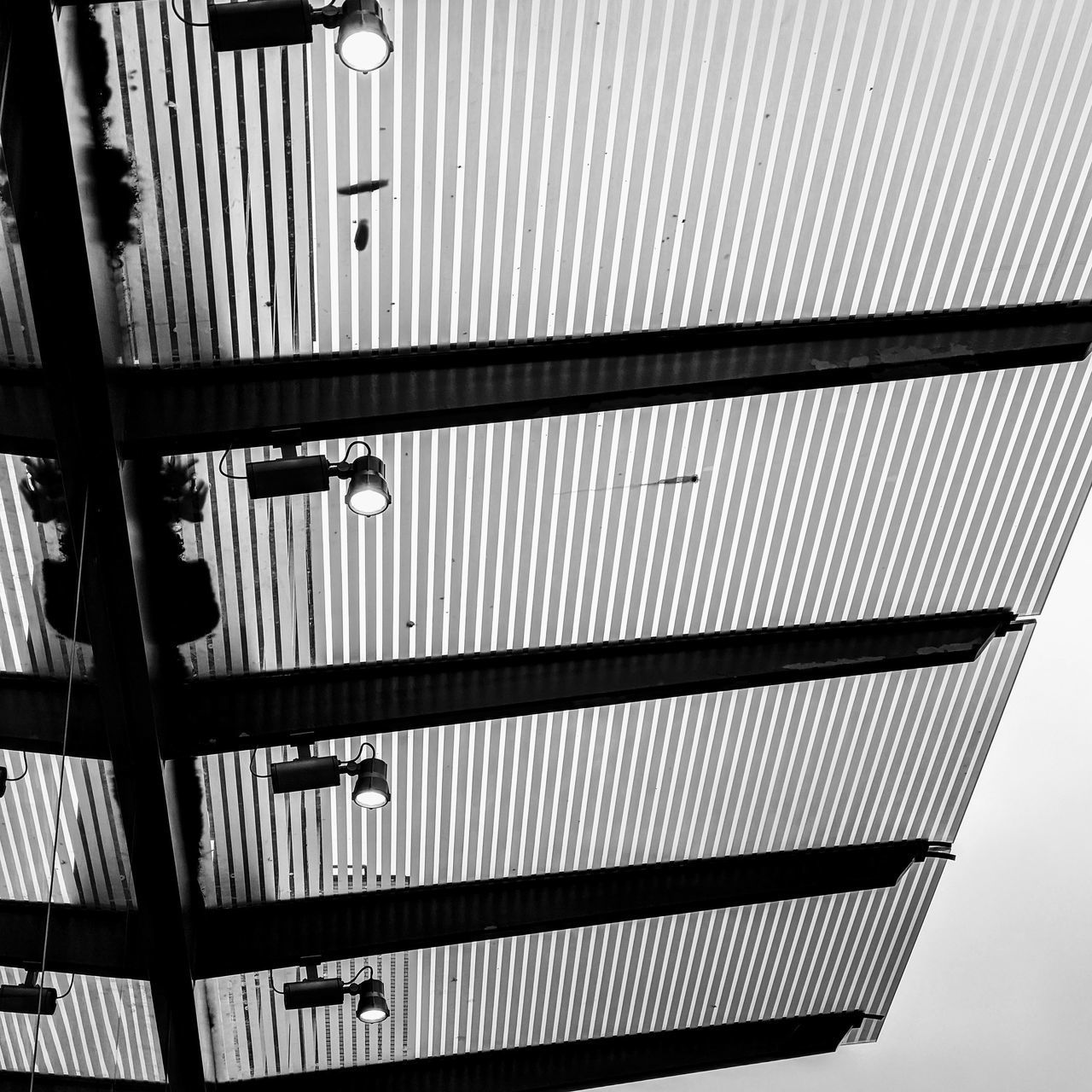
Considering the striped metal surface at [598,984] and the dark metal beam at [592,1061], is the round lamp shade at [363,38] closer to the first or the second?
the striped metal surface at [598,984]

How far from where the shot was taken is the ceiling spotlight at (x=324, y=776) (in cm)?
1038

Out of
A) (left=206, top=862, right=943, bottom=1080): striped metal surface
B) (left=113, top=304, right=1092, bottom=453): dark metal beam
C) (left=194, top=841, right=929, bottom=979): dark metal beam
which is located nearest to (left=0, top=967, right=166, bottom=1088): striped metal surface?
(left=194, top=841, right=929, bottom=979): dark metal beam

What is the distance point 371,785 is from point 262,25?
6.02 metres

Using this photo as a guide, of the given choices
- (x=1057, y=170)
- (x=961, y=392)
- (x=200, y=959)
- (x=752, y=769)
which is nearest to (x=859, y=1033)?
(x=752, y=769)

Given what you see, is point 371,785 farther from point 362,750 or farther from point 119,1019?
point 119,1019

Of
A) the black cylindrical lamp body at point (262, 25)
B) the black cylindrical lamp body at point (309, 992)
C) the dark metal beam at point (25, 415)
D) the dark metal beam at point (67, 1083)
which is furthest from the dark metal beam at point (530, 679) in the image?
the black cylindrical lamp body at point (262, 25)

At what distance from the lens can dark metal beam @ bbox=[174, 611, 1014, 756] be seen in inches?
412

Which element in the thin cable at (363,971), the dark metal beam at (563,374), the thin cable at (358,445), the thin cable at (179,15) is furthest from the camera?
the thin cable at (363,971)

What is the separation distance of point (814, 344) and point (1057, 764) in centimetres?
773

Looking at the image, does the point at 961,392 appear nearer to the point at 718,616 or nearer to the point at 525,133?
the point at 718,616

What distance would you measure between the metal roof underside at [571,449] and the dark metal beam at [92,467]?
13cm

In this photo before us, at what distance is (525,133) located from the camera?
Answer: 7812 mm

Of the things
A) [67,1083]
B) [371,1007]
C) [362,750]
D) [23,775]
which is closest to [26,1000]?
[67,1083]

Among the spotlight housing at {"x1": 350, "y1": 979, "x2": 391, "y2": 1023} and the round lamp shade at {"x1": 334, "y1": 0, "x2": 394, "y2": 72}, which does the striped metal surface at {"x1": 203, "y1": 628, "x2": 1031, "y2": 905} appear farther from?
the round lamp shade at {"x1": 334, "y1": 0, "x2": 394, "y2": 72}
